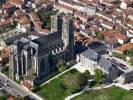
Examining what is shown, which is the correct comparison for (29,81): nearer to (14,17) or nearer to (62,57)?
(62,57)

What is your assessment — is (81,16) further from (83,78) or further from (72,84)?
(72,84)

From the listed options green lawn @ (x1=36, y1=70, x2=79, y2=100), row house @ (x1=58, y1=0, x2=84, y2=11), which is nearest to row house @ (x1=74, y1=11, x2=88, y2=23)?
row house @ (x1=58, y1=0, x2=84, y2=11)

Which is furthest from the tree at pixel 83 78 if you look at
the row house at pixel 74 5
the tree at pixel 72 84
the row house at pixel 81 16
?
the row house at pixel 74 5

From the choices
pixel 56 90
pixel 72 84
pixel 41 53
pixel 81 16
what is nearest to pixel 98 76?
pixel 72 84

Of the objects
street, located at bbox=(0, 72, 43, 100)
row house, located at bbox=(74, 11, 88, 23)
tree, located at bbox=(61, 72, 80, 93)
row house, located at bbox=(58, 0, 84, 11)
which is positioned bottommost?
street, located at bbox=(0, 72, 43, 100)

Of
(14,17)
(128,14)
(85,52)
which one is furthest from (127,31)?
(14,17)

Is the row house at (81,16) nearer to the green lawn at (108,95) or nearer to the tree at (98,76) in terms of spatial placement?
the tree at (98,76)

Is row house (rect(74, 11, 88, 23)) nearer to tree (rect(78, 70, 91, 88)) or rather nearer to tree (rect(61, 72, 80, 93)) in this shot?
tree (rect(78, 70, 91, 88))
